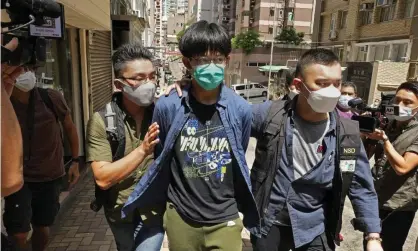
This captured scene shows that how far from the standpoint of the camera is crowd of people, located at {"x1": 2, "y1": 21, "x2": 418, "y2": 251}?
1846 mm

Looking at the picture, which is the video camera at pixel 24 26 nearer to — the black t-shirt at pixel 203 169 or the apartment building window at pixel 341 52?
the black t-shirt at pixel 203 169

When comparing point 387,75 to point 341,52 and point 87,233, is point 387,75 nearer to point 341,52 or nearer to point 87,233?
point 341,52

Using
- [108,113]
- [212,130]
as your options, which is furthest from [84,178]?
[212,130]

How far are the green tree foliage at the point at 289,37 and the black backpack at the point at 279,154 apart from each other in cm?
3500

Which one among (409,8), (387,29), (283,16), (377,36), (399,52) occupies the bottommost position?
(399,52)

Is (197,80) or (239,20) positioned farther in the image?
(239,20)

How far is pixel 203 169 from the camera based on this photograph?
1.85 m

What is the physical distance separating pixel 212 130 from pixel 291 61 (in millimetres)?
32943

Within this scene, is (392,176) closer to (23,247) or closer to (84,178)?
(23,247)

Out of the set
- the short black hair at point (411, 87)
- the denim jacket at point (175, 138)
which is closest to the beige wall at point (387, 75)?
the short black hair at point (411, 87)

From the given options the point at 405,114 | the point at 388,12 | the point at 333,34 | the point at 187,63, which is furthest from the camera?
the point at 333,34

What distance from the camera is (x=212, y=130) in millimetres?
1870

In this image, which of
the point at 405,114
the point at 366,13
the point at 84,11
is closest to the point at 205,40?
the point at 405,114

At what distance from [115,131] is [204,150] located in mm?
620
